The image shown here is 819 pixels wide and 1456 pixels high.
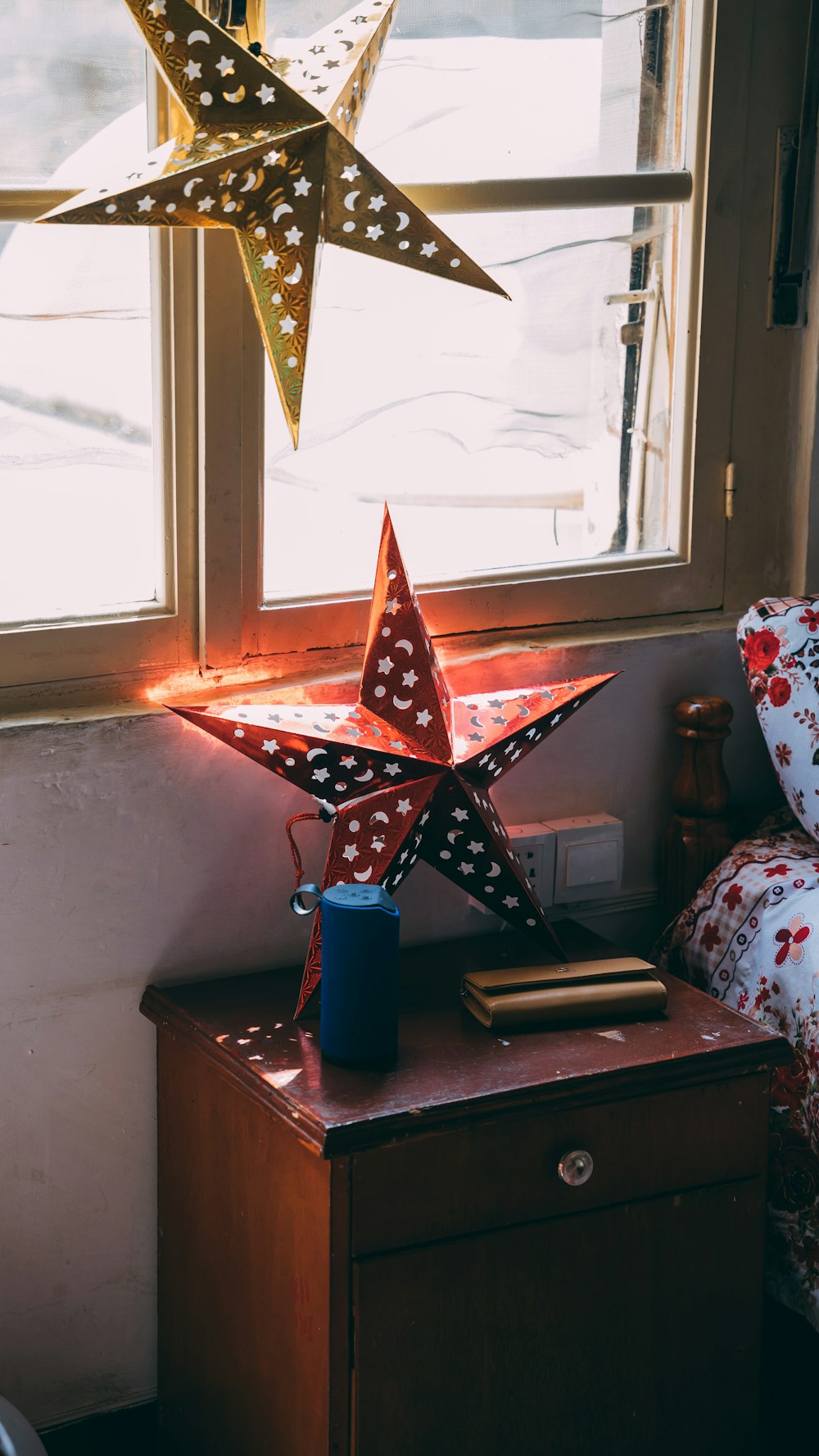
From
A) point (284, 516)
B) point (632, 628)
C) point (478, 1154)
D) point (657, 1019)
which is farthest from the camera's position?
point (632, 628)

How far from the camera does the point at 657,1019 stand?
1.36 m

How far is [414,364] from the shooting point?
1.53 meters

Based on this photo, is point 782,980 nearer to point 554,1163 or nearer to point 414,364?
point 554,1163

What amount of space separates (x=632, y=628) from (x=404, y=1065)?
27.0 inches

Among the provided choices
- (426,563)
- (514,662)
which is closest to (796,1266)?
(514,662)

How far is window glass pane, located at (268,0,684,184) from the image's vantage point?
1.44 meters

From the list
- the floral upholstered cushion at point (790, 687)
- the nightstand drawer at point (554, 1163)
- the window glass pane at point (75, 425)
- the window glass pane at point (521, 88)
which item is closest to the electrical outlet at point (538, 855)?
the floral upholstered cushion at point (790, 687)

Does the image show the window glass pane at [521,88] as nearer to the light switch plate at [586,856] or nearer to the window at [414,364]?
the window at [414,364]

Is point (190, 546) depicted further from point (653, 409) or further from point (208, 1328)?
point (208, 1328)

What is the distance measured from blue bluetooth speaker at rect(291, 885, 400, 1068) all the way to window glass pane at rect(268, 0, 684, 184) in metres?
0.76

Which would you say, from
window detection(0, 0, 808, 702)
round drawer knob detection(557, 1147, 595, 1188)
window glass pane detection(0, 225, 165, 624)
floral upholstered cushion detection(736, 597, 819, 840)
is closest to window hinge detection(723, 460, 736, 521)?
window detection(0, 0, 808, 702)

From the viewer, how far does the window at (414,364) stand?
1339 millimetres

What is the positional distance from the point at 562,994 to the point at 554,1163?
0.16m

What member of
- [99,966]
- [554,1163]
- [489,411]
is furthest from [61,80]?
[554,1163]
